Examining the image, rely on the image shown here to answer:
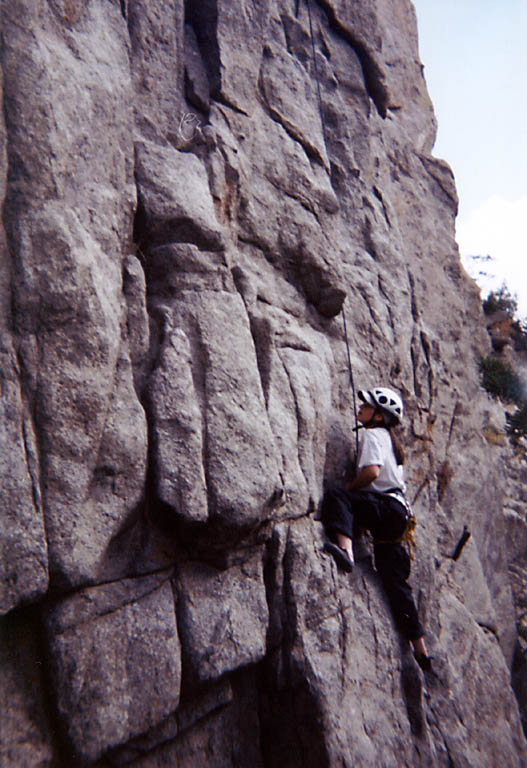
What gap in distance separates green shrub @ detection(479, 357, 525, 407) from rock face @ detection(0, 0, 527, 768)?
3.55m

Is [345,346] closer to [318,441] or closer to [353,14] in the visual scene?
[318,441]

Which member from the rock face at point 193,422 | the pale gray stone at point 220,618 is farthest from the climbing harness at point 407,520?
the pale gray stone at point 220,618

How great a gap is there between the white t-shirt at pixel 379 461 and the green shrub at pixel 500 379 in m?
5.00

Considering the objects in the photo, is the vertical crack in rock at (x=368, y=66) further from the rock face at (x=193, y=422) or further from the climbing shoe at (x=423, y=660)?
the climbing shoe at (x=423, y=660)

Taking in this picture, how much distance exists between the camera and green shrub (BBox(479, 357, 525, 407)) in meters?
9.37

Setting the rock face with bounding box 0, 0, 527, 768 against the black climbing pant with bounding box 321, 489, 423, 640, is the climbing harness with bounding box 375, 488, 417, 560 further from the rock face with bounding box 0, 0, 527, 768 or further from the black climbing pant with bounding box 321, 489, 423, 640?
the rock face with bounding box 0, 0, 527, 768

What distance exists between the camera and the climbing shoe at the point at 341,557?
436 centimetres

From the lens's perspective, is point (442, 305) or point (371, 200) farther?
point (442, 305)

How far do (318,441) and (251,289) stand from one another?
1.42 m

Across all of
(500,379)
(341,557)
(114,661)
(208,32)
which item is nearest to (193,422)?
(114,661)

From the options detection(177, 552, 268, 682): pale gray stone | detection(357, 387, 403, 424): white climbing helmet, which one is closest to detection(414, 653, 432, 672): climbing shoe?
detection(177, 552, 268, 682): pale gray stone

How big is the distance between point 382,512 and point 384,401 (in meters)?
1.01

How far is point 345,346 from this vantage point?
224 inches

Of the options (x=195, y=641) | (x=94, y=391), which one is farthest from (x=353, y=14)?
(x=195, y=641)
